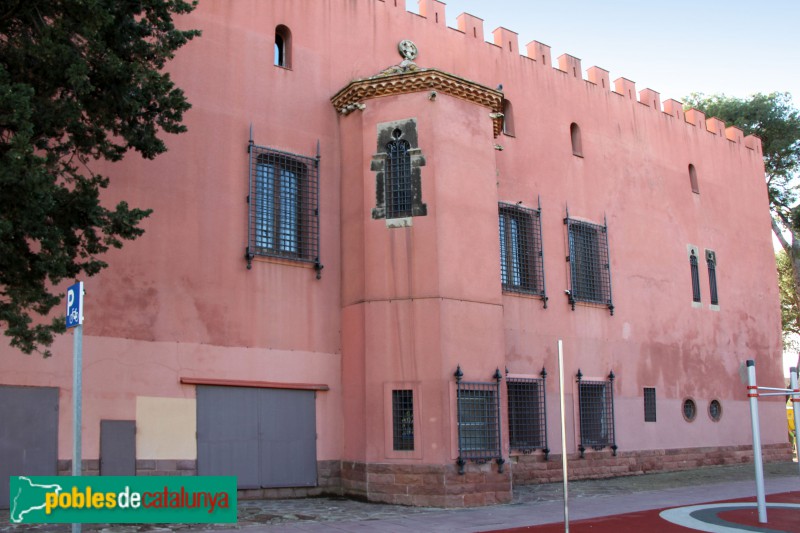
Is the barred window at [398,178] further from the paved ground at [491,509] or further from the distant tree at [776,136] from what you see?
the distant tree at [776,136]

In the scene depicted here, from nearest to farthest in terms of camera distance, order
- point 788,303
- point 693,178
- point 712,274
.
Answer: point 712,274
point 693,178
point 788,303

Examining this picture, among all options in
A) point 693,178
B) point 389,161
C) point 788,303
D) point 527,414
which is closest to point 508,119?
point 389,161

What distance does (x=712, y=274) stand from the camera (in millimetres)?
22344

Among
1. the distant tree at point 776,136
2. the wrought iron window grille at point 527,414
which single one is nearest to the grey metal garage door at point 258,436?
the wrought iron window grille at point 527,414

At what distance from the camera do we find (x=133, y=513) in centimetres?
671

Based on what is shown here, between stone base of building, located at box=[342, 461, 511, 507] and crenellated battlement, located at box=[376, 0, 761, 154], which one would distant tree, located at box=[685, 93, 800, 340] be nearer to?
crenellated battlement, located at box=[376, 0, 761, 154]

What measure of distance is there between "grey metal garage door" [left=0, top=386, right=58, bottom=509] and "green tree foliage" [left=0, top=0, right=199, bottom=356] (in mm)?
3165

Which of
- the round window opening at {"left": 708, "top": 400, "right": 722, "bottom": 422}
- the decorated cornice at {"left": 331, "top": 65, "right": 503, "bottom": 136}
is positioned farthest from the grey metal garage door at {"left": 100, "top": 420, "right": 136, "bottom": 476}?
the round window opening at {"left": 708, "top": 400, "right": 722, "bottom": 422}

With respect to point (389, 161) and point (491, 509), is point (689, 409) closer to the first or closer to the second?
point (491, 509)

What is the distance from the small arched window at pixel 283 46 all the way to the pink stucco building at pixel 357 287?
0.21 ft

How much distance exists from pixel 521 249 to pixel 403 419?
5603 millimetres

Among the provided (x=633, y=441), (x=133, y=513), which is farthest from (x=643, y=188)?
(x=133, y=513)

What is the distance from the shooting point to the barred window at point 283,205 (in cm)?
1435

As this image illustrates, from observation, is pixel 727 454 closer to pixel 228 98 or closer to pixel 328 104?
pixel 328 104
